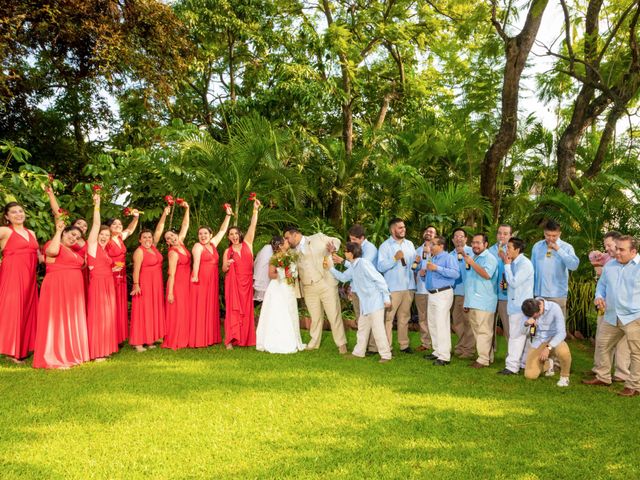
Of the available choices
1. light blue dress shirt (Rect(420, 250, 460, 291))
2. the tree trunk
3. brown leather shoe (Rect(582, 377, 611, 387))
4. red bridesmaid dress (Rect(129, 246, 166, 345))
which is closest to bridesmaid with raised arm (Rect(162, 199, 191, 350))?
red bridesmaid dress (Rect(129, 246, 166, 345))

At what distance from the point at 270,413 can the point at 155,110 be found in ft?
32.3

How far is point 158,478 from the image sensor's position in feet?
13.2

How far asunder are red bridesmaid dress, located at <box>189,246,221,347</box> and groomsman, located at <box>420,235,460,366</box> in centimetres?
325

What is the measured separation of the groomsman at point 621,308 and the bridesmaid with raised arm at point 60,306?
21.1 ft

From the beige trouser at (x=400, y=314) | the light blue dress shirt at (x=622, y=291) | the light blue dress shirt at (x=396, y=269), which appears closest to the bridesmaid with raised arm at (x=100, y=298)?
the beige trouser at (x=400, y=314)

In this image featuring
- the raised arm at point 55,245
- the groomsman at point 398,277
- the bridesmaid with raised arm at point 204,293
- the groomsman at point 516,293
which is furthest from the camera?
the bridesmaid with raised arm at point 204,293

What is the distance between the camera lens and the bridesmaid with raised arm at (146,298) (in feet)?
27.0

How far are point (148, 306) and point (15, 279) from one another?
179 cm

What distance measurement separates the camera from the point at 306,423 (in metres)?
5.18

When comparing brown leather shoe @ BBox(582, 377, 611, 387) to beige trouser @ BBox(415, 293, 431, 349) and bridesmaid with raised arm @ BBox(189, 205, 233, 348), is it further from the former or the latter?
bridesmaid with raised arm @ BBox(189, 205, 233, 348)

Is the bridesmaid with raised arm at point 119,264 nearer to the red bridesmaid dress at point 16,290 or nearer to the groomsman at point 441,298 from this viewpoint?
the red bridesmaid dress at point 16,290

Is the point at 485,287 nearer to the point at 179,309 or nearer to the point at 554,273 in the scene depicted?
the point at 554,273

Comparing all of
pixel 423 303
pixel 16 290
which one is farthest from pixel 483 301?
pixel 16 290

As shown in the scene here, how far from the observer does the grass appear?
4.25 m
